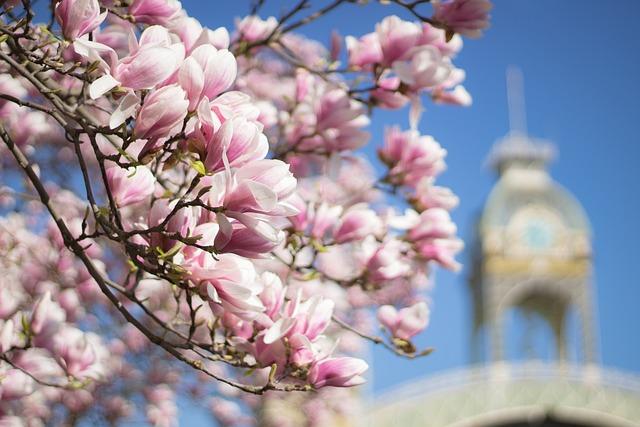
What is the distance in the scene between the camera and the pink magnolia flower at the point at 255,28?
2.71 meters

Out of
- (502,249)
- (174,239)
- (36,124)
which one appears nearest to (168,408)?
(36,124)

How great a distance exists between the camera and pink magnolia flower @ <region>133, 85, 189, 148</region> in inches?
49.6

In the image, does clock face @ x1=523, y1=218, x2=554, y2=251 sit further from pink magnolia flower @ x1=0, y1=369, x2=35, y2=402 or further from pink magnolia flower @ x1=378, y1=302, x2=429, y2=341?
pink magnolia flower @ x1=0, y1=369, x2=35, y2=402

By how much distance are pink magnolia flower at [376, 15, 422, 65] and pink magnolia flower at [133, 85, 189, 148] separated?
105 centimetres

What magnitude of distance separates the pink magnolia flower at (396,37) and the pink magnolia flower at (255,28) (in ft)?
1.91

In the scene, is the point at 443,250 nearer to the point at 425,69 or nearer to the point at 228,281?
the point at 425,69

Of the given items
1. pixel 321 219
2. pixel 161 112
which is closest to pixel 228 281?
pixel 161 112

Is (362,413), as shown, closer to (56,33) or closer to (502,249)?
(502,249)

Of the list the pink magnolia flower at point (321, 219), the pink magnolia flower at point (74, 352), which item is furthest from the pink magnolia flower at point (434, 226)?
the pink magnolia flower at point (74, 352)

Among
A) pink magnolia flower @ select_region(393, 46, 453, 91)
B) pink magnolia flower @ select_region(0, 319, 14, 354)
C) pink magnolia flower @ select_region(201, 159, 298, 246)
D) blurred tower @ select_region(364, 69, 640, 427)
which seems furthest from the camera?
blurred tower @ select_region(364, 69, 640, 427)

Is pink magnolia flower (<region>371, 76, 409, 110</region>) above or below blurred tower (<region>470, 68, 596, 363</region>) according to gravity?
below

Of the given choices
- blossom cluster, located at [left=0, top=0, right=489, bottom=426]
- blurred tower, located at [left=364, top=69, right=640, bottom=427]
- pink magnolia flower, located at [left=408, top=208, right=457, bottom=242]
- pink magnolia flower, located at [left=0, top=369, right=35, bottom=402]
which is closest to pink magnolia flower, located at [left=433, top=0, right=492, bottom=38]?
blossom cluster, located at [left=0, top=0, right=489, bottom=426]

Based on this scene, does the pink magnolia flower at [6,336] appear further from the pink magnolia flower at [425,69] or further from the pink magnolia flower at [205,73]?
the pink magnolia flower at [425,69]

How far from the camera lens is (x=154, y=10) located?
170 cm
